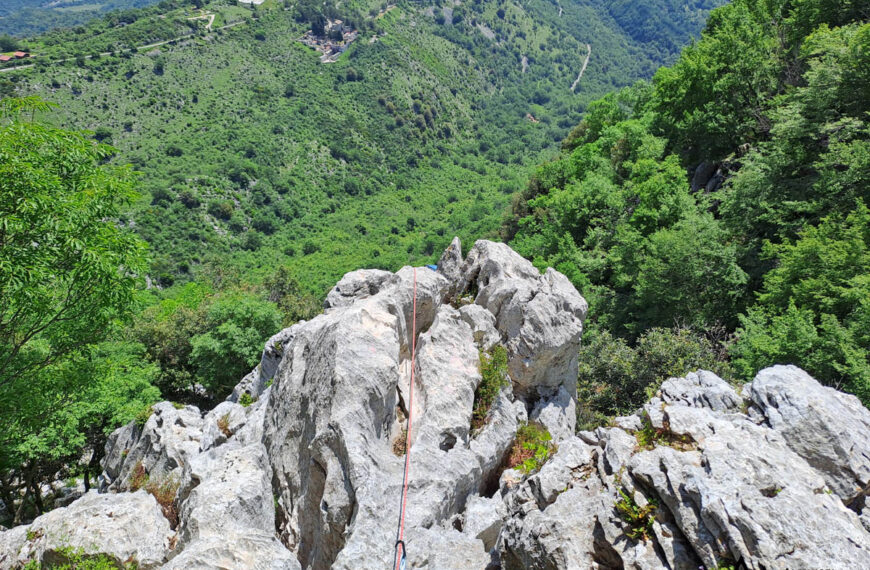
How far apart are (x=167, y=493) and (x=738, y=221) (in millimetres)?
31177

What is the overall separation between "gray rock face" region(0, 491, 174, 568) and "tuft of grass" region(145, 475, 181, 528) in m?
0.98

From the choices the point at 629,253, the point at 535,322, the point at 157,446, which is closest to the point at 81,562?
the point at 157,446

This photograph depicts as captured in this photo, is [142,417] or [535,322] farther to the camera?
[142,417]

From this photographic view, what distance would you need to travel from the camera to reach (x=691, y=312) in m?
27.0

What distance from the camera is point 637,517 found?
9305 millimetres

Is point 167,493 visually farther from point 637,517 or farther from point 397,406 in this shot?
point 637,517

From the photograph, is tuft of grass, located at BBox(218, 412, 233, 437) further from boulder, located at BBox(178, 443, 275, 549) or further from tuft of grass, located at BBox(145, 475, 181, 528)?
boulder, located at BBox(178, 443, 275, 549)

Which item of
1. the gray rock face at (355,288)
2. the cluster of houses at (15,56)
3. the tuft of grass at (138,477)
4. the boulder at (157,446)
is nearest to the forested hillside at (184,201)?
the boulder at (157,446)

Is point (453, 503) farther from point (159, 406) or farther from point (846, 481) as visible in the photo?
point (159, 406)

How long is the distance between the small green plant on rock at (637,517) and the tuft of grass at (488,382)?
6.60 meters

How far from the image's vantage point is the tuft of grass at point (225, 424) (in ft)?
59.0

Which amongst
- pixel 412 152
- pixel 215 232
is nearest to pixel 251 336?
pixel 215 232

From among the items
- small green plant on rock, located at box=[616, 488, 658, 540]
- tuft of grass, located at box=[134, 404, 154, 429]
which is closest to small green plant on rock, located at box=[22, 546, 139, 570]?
tuft of grass, located at box=[134, 404, 154, 429]

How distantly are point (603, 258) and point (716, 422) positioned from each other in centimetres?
2674
